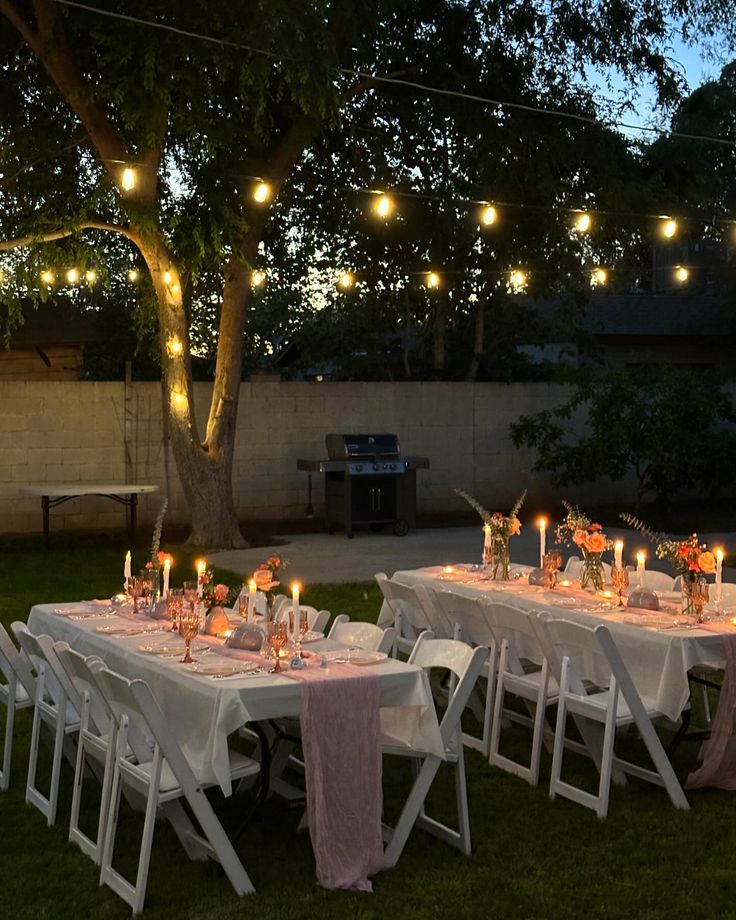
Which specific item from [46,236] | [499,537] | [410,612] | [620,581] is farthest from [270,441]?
[620,581]

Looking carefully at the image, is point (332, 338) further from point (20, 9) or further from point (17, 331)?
point (20, 9)

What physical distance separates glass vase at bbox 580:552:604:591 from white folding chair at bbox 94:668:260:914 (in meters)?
2.85

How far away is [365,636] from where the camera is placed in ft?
19.3

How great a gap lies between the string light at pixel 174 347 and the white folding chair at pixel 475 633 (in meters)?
7.23

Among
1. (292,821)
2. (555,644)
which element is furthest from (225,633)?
(555,644)

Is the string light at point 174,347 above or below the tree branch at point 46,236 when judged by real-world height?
below

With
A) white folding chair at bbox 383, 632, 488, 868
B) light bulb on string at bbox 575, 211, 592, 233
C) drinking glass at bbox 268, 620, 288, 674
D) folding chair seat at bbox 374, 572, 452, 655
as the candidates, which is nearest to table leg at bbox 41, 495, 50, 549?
light bulb on string at bbox 575, 211, 592, 233

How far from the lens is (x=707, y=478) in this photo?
16.8 m

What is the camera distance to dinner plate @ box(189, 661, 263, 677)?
5.12m

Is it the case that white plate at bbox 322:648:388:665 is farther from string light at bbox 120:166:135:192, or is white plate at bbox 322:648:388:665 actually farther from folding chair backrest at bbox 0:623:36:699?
string light at bbox 120:166:135:192

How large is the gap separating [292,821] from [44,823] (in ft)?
3.47

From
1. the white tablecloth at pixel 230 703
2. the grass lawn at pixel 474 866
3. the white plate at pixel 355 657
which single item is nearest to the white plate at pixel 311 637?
the white tablecloth at pixel 230 703

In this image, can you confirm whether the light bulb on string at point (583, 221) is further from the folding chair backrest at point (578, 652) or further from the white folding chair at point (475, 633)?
the folding chair backrest at point (578, 652)

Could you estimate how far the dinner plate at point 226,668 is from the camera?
5.12m
